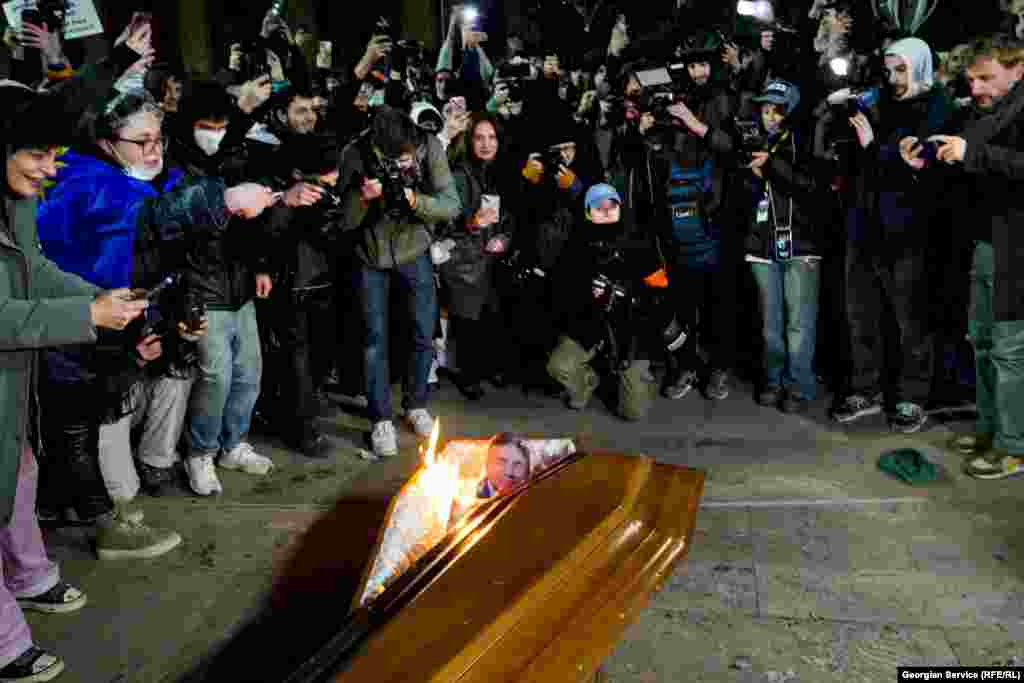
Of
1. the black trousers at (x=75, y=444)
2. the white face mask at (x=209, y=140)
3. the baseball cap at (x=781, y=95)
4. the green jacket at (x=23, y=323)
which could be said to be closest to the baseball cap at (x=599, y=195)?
the baseball cap at (x=781, y=95)

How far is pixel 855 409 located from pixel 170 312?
4139mm

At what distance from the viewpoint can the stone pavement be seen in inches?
127

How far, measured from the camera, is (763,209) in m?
5.76

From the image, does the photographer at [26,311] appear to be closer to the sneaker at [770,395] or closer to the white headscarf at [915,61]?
A: the sneaker at [770,395]

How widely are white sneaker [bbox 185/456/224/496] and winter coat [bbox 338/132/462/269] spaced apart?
1.49 metres

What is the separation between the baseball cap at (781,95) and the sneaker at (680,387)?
193cm

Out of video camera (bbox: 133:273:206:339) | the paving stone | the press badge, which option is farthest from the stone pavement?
the press badge

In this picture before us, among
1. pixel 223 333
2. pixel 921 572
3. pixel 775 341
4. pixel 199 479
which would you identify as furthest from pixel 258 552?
pixel 775 341

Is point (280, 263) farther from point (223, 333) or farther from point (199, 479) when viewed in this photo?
point (199, 479)

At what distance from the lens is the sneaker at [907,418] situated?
540cm

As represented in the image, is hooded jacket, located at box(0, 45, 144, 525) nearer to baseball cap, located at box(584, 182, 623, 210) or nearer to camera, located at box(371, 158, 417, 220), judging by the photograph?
camera, located at box(371, 158, 417, 220)

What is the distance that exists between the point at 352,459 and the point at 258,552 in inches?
49.3

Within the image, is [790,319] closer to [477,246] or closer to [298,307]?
[477,246]

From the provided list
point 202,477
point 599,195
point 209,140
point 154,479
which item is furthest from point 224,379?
point 599,195
